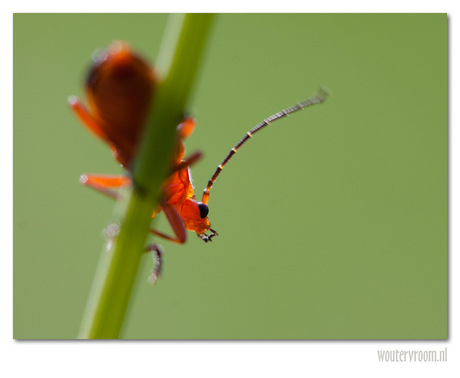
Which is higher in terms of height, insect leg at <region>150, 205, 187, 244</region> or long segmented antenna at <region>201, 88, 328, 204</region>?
long segmented antenna at <region>201, 88, 328, 204</region>

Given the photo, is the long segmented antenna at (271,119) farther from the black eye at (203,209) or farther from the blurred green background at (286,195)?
the blurred green background at (286,195)

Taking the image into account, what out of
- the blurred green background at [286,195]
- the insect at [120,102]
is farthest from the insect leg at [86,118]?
the blurred green background at [286,195]

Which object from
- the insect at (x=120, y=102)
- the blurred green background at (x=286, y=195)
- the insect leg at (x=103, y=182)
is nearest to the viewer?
the insect at (x=120, y=102)

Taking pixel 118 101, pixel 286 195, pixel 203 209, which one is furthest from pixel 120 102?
pixel 286 195

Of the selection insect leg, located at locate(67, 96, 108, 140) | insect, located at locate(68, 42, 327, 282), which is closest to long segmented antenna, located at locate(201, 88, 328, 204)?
insect, located at locate(68, 42, 327, 282)

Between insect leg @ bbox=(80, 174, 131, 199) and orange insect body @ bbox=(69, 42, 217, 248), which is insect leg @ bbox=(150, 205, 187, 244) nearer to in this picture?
insect leg @ bbox=(80, 174, 131, 199)

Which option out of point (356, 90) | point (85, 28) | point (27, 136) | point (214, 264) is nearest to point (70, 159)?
point (27, 136)

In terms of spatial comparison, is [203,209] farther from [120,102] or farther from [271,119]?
[120,102]
